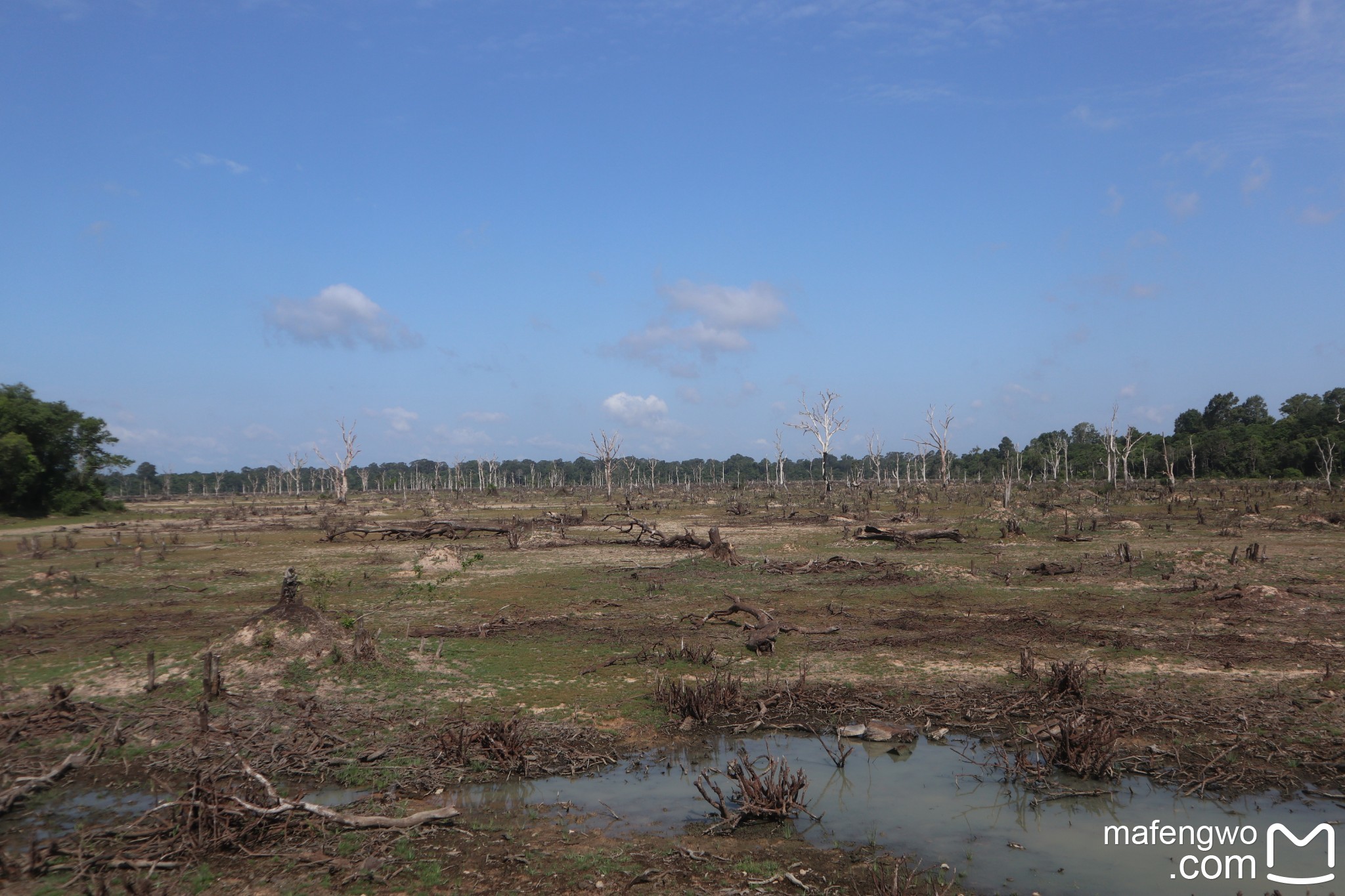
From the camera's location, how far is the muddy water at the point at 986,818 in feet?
22.0

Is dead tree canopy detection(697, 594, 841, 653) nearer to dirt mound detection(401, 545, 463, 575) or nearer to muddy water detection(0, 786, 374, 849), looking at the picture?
muddy water detection(0, 786, 374, 849)

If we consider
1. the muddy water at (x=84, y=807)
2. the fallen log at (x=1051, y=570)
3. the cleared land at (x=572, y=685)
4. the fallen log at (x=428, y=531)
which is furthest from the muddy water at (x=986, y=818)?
the fallen log at (x=428, y=531)

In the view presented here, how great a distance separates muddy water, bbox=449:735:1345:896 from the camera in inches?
264

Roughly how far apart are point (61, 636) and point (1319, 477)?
7229 centimetres

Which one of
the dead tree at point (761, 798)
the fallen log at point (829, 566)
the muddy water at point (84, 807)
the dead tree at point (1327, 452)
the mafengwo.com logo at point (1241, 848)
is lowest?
the mafengwo.com logo at point (1241, 848)

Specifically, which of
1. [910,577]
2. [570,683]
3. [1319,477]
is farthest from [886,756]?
[1319,477]

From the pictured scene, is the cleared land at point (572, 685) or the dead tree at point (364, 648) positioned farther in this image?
the dead tree at point (364, 648)

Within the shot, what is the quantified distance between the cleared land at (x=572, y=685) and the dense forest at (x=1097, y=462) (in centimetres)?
3668

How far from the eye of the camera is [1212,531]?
29.6m

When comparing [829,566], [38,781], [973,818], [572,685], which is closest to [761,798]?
[973,818]

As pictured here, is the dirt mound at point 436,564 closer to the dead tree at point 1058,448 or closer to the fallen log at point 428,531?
the fallen log at point 428,531

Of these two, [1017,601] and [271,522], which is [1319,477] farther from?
[271,522]

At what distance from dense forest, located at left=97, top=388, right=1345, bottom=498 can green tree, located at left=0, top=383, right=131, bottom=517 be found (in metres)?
8.00

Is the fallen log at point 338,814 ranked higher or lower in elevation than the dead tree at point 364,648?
lower
